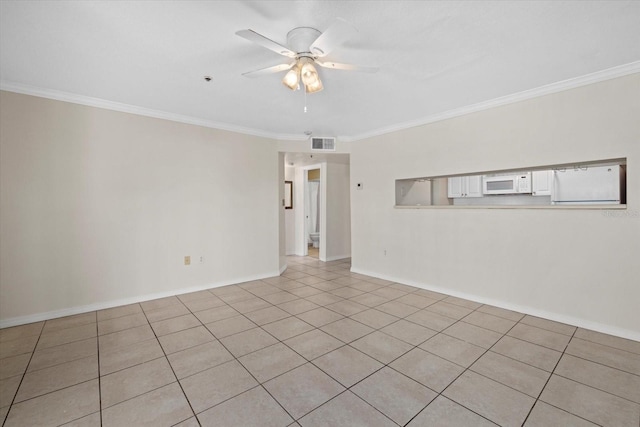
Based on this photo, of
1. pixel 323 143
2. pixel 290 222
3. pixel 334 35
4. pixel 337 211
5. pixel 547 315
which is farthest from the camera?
pixel 290 222

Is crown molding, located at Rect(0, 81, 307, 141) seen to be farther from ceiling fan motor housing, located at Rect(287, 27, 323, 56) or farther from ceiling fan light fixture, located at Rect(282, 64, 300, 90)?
ceiling fan motor housing, located at Rect(287, 27, 323, 56)

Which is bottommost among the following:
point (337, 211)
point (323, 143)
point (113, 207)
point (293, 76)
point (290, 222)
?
point (290, 222)

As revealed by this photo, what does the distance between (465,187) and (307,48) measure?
4173 mm

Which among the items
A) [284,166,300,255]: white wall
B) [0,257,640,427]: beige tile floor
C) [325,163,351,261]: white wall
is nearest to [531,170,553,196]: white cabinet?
[0,257,640,427]: beige tile floor

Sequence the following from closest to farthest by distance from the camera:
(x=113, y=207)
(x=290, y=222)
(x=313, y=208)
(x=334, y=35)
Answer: (x=334, y=35)
(x=113, y=207)
(x=290, y=222)
(x=313, y=208)

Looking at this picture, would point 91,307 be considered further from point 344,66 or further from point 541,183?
point 541,183

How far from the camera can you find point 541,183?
430cm

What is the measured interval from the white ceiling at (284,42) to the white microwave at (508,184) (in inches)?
71.1

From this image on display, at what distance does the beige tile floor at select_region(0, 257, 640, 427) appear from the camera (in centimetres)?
167

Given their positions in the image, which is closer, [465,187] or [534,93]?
[534,93]

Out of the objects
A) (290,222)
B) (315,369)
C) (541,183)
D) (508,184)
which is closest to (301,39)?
(315,369)

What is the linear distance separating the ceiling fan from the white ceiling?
0.09 m

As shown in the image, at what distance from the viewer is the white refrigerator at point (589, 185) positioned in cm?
300

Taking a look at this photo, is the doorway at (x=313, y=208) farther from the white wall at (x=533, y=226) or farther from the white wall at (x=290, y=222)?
the white wall at (x=533, y=226)
